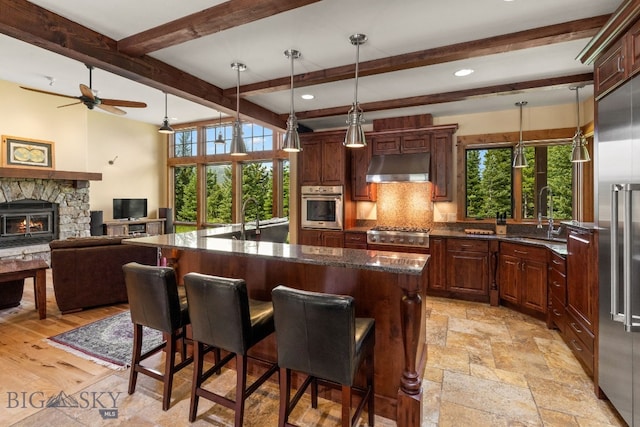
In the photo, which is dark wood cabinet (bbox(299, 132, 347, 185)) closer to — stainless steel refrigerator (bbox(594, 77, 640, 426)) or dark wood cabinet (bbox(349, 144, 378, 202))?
dark wood cabinet (bbox(349, 144, 378, 202))

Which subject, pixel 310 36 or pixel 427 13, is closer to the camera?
pixel 427 13

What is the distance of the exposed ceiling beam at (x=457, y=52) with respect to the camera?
242 centimetres

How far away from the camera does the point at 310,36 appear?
273 cm

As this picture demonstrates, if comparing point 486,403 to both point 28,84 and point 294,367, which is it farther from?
point 28,84

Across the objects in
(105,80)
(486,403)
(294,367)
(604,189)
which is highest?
(105,80)

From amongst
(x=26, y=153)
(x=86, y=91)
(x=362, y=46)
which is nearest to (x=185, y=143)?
(x=26, y=153)

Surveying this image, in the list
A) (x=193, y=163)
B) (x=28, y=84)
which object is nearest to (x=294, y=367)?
(x=28, y=84)

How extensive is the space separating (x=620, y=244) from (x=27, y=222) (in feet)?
29.4

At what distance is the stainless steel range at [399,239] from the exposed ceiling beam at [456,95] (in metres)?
1.81

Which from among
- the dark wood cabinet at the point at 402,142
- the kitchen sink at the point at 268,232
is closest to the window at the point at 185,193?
the kitchen sink at the point at 268,232

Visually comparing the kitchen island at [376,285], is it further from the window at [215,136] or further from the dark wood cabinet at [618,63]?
the window at [215,136]

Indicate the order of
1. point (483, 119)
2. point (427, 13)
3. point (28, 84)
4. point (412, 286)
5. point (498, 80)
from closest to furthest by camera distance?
point (412, 286), point (427, 13), point (498, 80), point (483, 119), point (28, 84)

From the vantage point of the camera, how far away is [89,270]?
390 centimetres

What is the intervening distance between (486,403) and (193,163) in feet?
27.7
